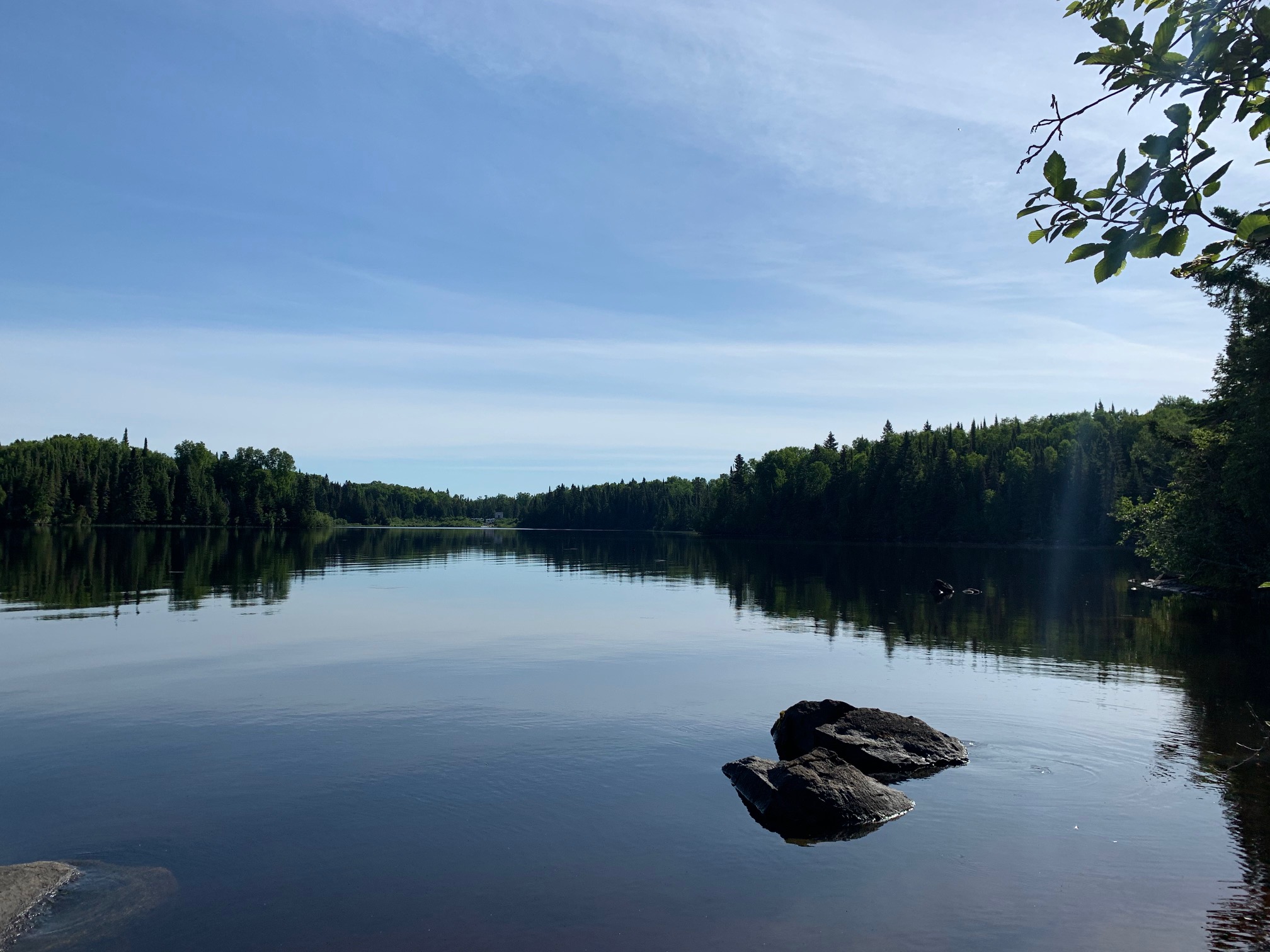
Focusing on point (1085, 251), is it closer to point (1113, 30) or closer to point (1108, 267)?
point (1108, 267)

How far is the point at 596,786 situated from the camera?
55.5ft

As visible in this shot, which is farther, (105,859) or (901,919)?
(105,859)

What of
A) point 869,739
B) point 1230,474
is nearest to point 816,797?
point 869,739

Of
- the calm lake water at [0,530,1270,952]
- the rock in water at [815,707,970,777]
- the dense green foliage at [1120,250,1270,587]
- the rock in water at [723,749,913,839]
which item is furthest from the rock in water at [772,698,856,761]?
the dense green foliage at [1120,250,1270,587]

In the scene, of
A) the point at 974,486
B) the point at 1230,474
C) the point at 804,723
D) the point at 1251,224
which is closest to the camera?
the point at 1251,224

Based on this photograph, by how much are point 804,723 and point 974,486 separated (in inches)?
6218

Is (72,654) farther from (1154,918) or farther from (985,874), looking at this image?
(1154,918)

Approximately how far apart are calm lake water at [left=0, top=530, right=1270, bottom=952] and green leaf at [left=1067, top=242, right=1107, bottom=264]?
31.8 feet

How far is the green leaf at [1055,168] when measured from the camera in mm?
4422

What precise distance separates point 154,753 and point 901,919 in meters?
15.7

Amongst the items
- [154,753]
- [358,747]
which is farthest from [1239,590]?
[154,753]

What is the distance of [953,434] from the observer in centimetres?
18538

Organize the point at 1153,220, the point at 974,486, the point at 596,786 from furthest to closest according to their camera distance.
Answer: the point at 974,486 → the point at 596,786 → the point at 1153,220

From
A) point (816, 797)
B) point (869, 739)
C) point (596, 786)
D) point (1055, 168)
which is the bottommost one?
point (596, 786)
